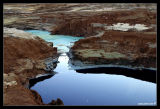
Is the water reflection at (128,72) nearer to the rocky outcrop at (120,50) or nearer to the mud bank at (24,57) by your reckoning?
the rocky outcrop at (120,50)

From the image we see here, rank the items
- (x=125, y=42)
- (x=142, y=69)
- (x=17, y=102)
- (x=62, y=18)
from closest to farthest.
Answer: (x=17, y=102) → (x=142, y=69) → (x=125, y=42) → (x=62, y=18)

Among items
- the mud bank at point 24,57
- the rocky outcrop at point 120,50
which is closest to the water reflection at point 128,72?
the rocky outcrop at point 120,50

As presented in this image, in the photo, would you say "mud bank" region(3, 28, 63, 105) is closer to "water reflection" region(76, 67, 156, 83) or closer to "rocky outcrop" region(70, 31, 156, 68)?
"rocky outcrop" region(70, 31, 156, 68)

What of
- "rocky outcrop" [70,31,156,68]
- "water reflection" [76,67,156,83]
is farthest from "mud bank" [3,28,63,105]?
"water reflection" [76,67,156,83]

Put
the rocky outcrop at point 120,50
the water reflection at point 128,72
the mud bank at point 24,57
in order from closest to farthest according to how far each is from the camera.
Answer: the mud bank at point 24,57, the water reflection at point 128,72, the rocky outcrop at point 120,50

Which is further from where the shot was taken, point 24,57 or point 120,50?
point 120,50

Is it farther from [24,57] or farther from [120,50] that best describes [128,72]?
[24,57]

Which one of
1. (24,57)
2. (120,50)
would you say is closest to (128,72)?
(120,50)

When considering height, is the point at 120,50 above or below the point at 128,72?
above

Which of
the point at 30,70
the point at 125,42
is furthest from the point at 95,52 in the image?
the point at 30,70

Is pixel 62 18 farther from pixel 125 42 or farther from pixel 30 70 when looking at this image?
pixel 30 70

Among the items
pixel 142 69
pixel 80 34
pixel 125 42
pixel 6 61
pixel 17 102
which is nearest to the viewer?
pixel 17 102
